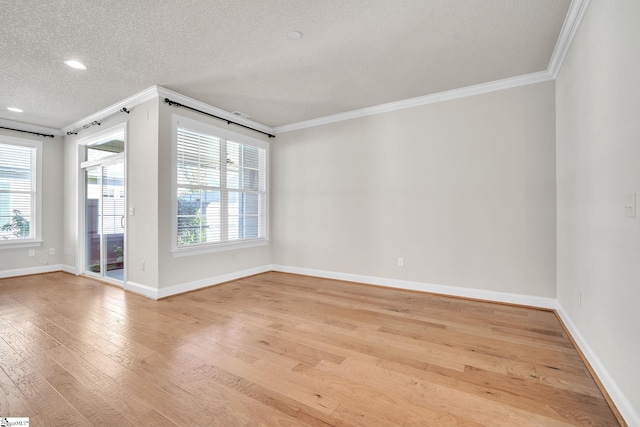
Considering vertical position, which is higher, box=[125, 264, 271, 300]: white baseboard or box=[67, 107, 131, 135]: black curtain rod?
box=[67, 107, 131, 135]: black curtain rod

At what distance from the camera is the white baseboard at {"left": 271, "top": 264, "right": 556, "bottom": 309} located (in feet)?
10.9

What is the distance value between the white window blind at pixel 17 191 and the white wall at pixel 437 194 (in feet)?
15.6

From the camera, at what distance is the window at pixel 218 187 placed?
4.07 meters

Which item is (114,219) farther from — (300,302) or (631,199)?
(631,199)

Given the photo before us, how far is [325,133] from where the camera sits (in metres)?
4.90

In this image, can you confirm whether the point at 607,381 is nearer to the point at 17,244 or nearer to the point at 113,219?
Result: the point at 113,219

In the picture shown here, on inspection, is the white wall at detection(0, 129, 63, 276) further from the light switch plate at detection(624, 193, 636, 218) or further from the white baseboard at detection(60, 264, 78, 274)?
the light switch plate at detection(624, 193, 636, 218)

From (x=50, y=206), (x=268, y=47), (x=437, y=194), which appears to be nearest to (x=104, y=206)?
(x=50, y=206)

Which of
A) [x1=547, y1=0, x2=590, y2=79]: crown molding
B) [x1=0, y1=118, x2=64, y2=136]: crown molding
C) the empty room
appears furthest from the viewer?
[x1=0, y1=118, x2=64, y2=136]: crown molding

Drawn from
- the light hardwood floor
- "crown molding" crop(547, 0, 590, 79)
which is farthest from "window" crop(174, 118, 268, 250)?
"crown molding" crop(547, 0, 590, 79)

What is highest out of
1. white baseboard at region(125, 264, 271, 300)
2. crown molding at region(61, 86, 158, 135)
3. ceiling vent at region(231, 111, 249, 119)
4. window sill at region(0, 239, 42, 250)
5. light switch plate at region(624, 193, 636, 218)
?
ceiling vent at region(231, 111, 249, 119)

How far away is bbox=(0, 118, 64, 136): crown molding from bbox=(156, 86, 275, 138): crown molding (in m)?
3.43

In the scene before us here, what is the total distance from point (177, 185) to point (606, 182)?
442cm

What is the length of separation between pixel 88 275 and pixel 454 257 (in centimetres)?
610
